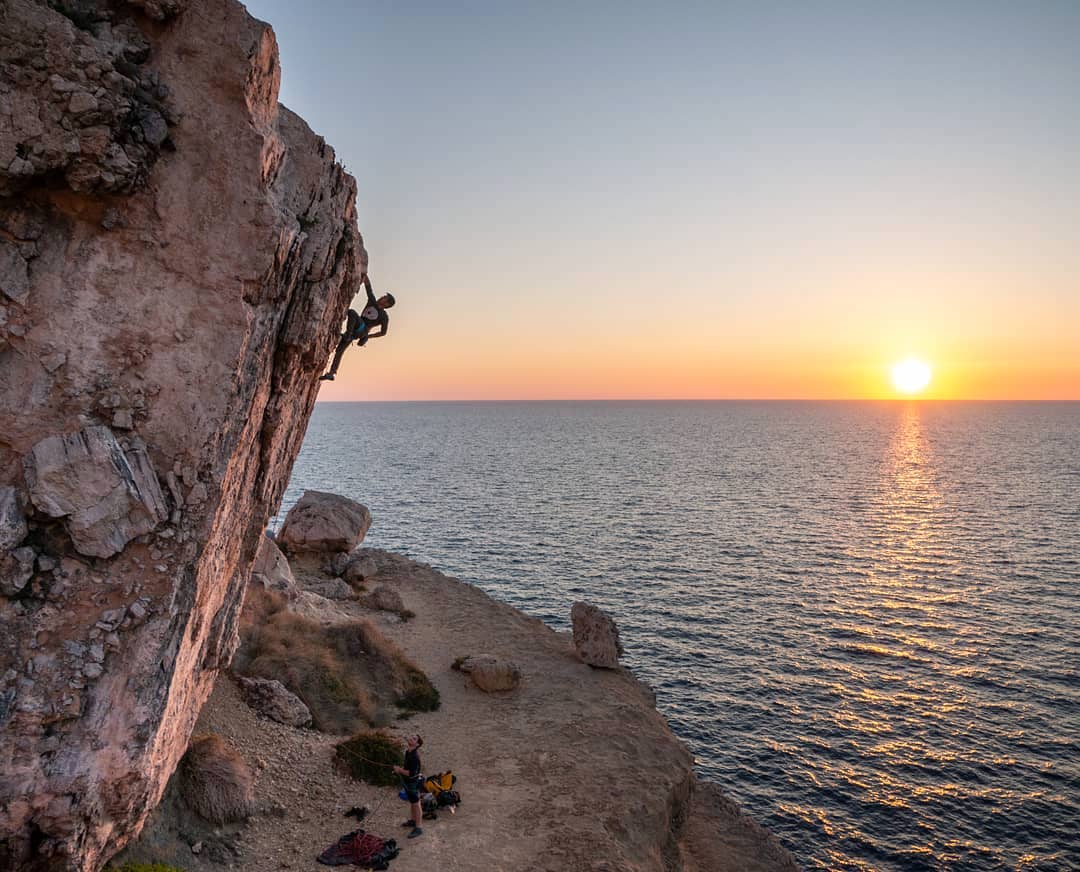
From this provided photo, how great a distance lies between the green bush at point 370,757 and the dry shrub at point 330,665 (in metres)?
2.15

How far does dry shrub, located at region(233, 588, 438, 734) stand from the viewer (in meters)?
27.3

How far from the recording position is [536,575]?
56.8 meters

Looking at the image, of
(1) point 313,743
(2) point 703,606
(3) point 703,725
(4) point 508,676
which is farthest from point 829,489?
(1) point 313,743

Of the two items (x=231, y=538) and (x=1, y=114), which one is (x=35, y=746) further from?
(x=1, y=114)

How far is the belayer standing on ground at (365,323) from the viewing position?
72.3 ft

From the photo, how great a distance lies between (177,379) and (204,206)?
3.86m

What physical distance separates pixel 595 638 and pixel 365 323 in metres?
21.7

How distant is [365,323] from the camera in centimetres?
2225

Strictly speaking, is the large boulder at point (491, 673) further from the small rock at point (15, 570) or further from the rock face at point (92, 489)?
the small rock at point (15, 570)

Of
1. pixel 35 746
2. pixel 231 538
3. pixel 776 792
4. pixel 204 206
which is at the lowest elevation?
pixel 776 792

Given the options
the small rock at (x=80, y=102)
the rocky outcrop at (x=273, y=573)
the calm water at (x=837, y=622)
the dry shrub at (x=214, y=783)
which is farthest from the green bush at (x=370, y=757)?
the small rock at (x=80, y=102)

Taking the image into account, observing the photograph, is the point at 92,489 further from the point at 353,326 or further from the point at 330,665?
the point at 330,665

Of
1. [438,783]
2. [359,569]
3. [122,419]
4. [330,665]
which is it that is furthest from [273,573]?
[122,419]

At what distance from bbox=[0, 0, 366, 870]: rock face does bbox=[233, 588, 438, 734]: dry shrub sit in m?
11.9
